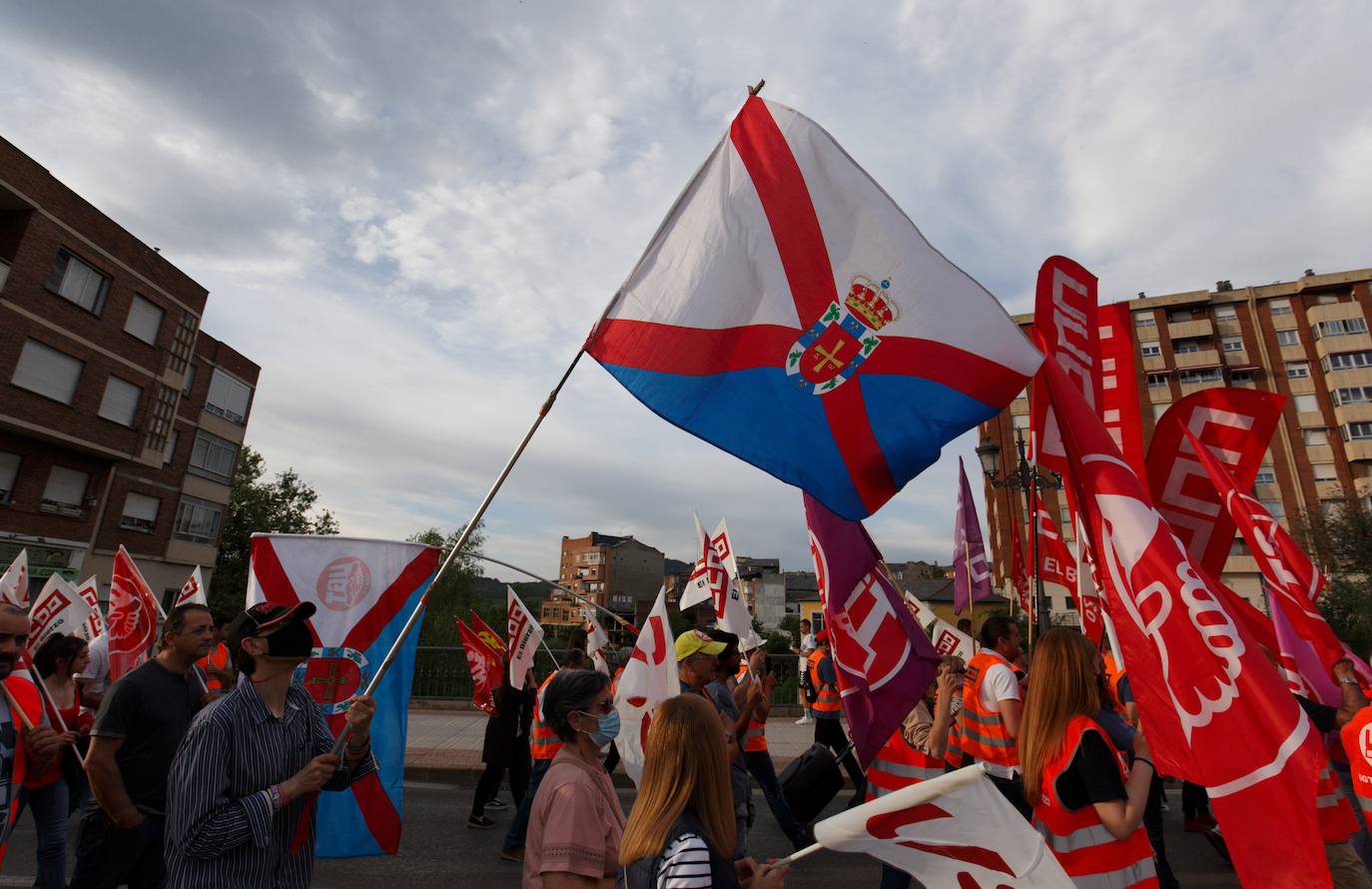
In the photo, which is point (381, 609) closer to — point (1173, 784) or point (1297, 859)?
point (1297, 859)

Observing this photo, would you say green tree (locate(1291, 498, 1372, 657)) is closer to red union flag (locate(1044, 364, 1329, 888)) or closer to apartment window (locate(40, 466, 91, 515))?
red union flag (locate(1044, 364, 1329, 888))

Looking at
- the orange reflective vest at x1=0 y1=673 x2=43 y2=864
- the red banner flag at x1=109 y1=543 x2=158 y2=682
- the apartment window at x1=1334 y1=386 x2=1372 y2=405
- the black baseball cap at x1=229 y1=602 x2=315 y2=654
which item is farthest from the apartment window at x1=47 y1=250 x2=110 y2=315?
the apartment window at x1=1334 y1=386 x2=1372 y2=405

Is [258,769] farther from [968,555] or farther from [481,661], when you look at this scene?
[968,555]

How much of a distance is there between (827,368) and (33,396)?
2938 centimetres

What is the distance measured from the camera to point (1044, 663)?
10.2ft

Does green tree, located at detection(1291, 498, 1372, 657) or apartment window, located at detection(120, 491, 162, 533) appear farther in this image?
green tree, located at detection(1291, 498, 1372, 657)

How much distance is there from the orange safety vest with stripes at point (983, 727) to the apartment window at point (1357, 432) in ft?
183

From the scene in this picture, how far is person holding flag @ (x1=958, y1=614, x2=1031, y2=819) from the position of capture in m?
4.46

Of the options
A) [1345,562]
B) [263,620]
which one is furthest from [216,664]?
[1345,562]

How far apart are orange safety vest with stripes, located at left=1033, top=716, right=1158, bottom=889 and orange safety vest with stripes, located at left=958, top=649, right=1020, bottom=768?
155 centimetres

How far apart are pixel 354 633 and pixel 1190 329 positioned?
190 feet

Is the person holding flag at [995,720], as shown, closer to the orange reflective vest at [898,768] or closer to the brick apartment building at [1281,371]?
the orange reflective vest at [898,768]

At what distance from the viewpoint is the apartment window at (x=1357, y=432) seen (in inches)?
1756

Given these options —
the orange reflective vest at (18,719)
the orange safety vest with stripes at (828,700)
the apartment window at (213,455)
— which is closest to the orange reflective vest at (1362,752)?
the orange safety vest with stripes at (828,700)
